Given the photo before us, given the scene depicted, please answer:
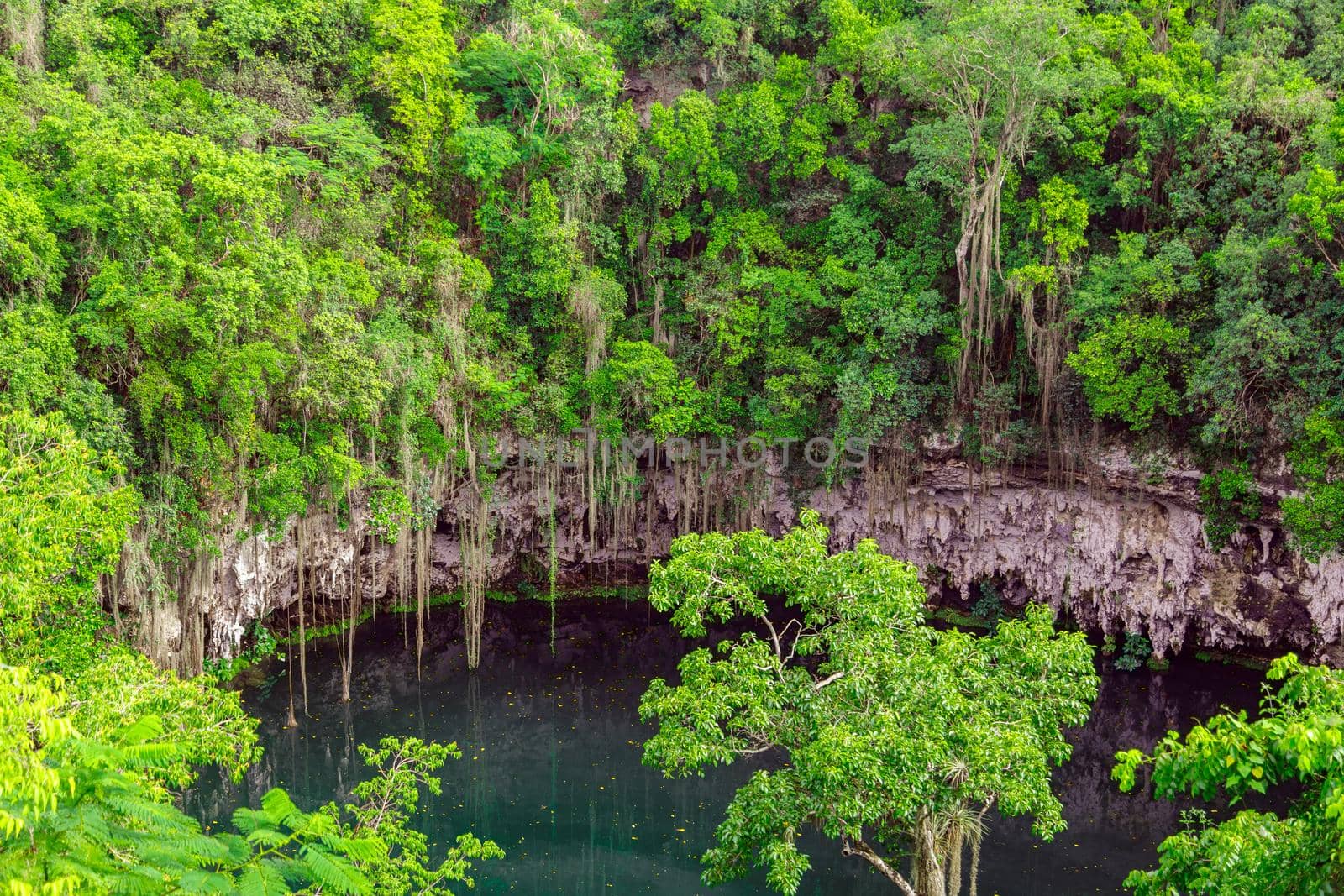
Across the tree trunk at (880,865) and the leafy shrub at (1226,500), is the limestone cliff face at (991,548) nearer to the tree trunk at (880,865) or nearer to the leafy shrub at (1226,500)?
the leafy shrub at (1226,500)

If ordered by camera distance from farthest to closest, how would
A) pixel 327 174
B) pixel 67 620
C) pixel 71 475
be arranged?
pixel 327 174
pixel 67 620
pixel 71 475

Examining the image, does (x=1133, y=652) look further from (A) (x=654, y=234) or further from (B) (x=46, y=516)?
(B) (x=46, y=516)

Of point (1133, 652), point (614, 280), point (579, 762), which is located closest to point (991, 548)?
point (1133, 652)

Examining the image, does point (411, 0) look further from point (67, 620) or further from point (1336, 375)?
point (1336, 375)

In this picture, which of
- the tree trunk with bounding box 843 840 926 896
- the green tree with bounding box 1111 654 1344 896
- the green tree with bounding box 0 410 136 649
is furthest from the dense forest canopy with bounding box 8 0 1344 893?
the green tree with bounding box 1111 654 1344 896

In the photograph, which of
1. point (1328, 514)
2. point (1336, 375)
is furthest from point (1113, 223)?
point (1328, 514)

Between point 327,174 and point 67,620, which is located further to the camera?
point 327,174

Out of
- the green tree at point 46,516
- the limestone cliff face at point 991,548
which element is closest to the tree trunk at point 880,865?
the green tree at point 46,516
